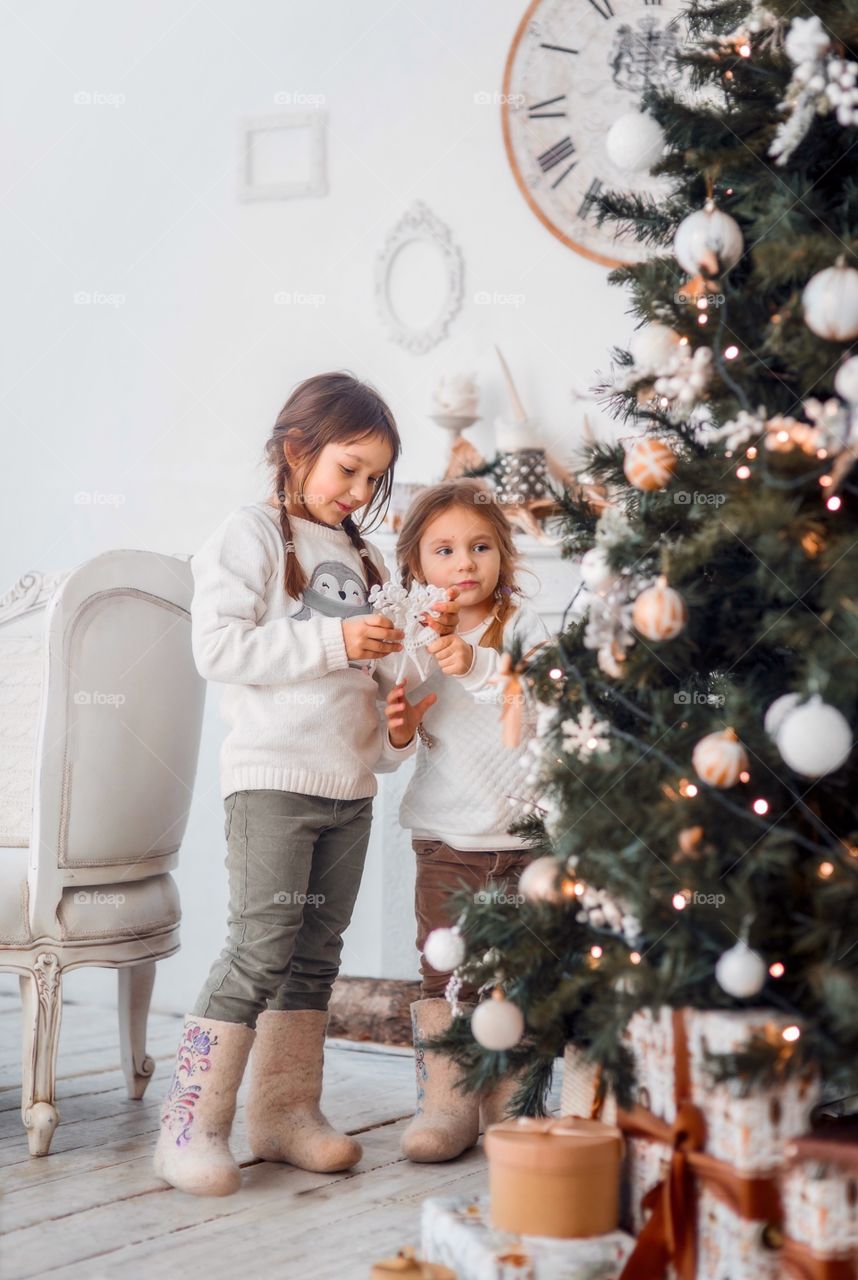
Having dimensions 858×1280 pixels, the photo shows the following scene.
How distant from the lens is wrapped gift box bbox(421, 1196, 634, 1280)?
1147mm

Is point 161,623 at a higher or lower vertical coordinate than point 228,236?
lower

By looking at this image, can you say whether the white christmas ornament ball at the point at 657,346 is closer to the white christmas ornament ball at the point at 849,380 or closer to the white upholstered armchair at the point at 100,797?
the white christmas ornament ball at the point at 849,380

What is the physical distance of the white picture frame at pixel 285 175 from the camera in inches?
108

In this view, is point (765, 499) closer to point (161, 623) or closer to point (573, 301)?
point (161, 623)

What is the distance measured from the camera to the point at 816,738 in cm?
104

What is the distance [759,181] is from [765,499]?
1.13 feet

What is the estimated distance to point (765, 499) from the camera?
3.69 ft

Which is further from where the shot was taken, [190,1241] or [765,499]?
[190,1241]

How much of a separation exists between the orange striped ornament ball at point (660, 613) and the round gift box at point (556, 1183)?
46cm

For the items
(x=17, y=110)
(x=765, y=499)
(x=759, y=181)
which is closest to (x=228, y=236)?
(x=17, y=110)

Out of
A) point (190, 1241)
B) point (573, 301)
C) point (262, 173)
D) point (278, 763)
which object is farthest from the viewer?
Result: point (262, 173)

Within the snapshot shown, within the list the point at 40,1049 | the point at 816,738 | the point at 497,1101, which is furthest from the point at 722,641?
the point at 40,1049

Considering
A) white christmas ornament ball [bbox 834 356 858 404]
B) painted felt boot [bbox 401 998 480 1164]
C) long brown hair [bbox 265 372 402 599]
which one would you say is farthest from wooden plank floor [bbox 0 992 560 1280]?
white christmas ornament ball [bbox 834 356 858 404]

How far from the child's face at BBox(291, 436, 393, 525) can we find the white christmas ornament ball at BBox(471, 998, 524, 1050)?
0.76 metres
